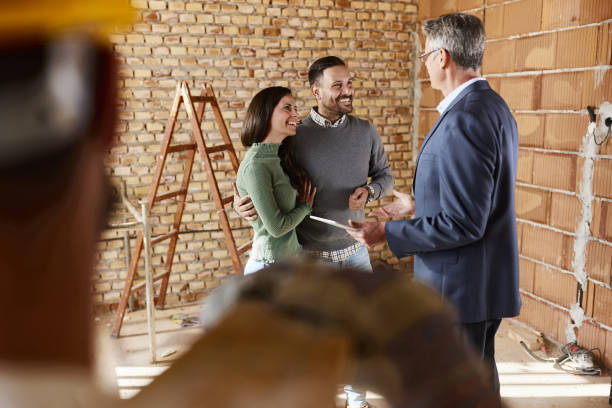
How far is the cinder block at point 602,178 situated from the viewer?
9.71ft

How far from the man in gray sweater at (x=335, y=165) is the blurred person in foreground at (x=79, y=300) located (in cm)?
220

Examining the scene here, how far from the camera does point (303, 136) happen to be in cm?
261

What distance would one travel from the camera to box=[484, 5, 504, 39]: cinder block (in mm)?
3721

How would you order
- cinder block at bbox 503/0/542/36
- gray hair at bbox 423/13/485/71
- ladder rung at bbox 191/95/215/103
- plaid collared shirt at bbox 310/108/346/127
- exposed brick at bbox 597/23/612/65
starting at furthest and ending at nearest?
1. ladder rung at bbox 191/95/215/103
2. cinder block at bbox 503/0/542/36
3. exposed brick at bbox 597/23/612/65
4. plaid collared shirt at bbox 310/108/346/127
5. gray hair at bbox 423/13/485/71

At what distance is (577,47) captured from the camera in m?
3.08

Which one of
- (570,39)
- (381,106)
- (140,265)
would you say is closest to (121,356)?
(140,265)

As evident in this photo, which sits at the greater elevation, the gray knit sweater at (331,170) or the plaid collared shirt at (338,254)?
the gray knit sweater at (331,170)

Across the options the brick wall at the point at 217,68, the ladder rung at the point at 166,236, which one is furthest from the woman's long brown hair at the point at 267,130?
the brick wall at the point at 217,68

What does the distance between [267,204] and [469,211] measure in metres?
0.92

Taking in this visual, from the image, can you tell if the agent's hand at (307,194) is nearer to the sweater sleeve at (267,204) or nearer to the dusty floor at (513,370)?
the sweater sleeve at (267,204)

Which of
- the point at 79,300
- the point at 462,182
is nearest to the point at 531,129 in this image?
the point at 462,182

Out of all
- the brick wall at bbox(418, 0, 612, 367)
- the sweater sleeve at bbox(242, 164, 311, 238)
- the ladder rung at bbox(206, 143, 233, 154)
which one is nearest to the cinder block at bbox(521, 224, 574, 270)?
the brick wall at bbox(418, 0, 612, 367)

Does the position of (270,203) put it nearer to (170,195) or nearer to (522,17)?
(170,195)

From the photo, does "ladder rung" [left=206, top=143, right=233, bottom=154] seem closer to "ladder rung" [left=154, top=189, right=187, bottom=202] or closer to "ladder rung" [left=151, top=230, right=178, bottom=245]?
"ladder rung" [left=154, top=189, right=187, bottom=202]
